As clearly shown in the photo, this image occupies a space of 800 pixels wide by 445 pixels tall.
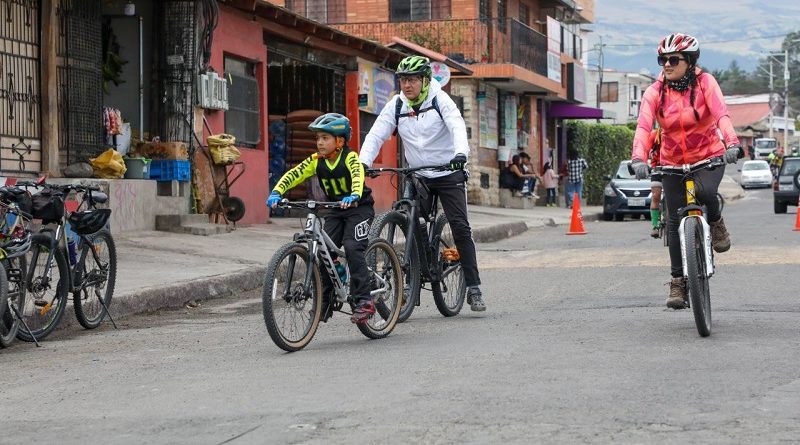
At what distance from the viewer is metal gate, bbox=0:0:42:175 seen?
1573cm

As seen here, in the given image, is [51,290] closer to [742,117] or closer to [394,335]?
[394,335]

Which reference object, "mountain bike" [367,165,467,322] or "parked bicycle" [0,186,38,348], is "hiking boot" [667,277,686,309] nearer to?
"mountain bike" [367,165,467,322]

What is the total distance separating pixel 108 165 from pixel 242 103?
14.6 feet

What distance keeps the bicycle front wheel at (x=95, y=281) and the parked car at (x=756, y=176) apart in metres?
64.8

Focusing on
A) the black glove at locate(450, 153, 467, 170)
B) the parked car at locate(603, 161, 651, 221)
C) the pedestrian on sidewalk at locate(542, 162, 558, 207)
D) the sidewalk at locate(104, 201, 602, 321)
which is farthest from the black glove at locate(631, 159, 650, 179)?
the pedestrian on sidewalk at locate(542, 162, 558, 207)

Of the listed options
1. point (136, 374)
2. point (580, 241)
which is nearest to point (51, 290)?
point (136, 374)

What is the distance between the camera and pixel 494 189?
1511 inches

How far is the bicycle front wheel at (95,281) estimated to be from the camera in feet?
33.7

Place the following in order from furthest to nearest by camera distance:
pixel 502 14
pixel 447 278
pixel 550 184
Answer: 1. pixel 550 184
2. pixel 502 14
3. pixel 447 278

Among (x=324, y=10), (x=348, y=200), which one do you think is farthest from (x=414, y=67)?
(x=324, y=10)

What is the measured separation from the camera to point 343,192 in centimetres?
894

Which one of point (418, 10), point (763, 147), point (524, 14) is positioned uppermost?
point (524, 14)

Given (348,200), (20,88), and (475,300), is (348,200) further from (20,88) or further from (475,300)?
(20,88)

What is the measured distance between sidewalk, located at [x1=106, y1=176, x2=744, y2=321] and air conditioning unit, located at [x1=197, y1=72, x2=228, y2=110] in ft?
5.99
